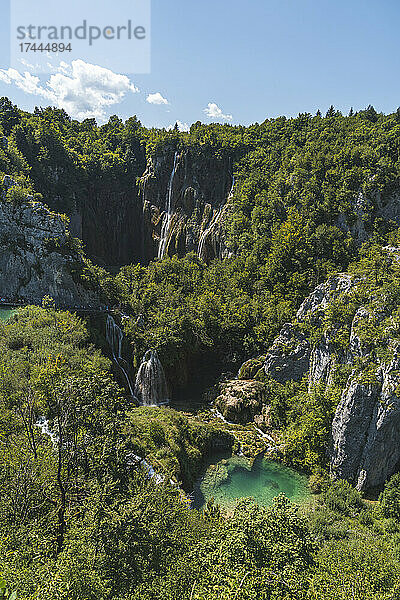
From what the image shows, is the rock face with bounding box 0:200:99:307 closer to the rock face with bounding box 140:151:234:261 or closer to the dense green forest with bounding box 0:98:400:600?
the dense green forest with bounding box 0:98:400:600

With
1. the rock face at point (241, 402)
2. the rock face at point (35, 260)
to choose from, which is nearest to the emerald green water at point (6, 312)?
the rock face at point (35, 260)

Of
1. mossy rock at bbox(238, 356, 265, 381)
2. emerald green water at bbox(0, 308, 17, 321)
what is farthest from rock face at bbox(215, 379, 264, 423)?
emerald green water at bbox(0, 308, 17, 321)

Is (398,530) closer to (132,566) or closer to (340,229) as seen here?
(132,566)

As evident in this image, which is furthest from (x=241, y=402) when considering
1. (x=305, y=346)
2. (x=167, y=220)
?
(x=167, y=220)

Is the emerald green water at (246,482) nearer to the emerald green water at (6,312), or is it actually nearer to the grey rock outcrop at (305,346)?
the grey rock outcrop at (305,346)

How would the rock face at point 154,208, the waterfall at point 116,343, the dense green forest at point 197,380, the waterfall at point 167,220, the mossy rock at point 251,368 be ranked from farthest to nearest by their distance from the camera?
the waterfall at point 167,220, the rock face at point 154,208, the mossy rock at point 251,368, the waterfall at point 116,343, the dense green forest at point 197,380

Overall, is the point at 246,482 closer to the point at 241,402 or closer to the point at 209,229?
the point at 241,402

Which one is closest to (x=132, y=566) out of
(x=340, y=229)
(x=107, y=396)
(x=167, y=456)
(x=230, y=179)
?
(x=107, y=396)
